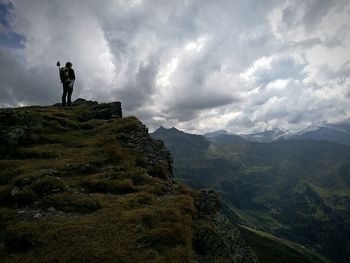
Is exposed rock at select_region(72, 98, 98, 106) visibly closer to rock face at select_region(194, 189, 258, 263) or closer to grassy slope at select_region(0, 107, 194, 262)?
grassy slope at select_region(0, 107, 194, 262)

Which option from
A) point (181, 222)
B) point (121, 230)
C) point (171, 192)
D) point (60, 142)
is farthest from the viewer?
point (60, 142)

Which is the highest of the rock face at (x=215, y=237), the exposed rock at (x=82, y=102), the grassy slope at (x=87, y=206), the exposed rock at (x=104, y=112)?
the exposed rock at (x=82, y=102)

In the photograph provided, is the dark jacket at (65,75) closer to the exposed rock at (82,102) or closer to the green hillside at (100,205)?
the exposed rock at (82,102)

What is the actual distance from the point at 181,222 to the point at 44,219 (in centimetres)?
690

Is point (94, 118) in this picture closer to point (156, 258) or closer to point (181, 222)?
point (181, 222)

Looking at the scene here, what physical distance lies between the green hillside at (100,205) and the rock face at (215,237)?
7cm

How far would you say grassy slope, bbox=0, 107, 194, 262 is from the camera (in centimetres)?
1409

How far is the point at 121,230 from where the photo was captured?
51.0 feet

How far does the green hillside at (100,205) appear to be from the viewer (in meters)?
14.3

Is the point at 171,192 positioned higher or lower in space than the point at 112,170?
lower

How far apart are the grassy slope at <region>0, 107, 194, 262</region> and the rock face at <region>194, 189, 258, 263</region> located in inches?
37.5

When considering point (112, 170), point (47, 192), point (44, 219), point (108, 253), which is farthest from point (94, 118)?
point (108, 253)

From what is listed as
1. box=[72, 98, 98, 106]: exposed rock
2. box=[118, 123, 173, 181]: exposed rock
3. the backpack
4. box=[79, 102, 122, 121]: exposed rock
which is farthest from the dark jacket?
box=[118, 123, 173, 181]: exposed rock

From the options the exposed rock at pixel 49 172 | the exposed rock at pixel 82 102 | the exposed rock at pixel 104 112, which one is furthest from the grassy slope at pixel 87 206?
the exposed rock at pixel 82 102
